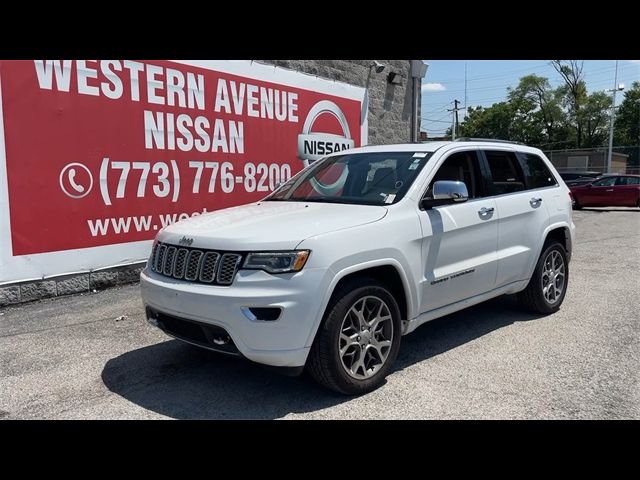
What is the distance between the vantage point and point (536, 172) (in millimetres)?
6000

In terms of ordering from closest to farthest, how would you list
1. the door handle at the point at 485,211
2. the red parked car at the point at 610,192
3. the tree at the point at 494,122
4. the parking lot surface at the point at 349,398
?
the parking lot surface at the point at 349,398, the door handle at the point at 485,211, the red parked car at the point at 610,192, the tree at the point at 494,122

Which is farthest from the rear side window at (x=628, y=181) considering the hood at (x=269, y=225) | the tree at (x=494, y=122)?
the tree at (x=494, y=122)

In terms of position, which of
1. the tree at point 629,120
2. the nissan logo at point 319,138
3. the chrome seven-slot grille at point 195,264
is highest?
the tree at point 629,120

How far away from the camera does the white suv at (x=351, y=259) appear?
3482 mm

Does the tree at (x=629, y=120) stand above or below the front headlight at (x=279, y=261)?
above

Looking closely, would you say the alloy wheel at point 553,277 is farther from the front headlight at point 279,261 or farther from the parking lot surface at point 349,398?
the front headlight at point 279,261

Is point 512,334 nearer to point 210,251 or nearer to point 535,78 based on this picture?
point 210,251

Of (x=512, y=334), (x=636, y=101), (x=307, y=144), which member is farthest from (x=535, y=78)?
(x=512, y=334)

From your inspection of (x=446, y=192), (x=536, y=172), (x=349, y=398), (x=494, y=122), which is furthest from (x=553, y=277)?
(x=494, y=122)

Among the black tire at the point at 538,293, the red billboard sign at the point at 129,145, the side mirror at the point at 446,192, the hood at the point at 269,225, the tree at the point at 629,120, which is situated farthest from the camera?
the tree at the point at 629,120

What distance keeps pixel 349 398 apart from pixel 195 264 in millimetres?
1424

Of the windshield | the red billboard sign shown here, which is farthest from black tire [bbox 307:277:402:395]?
the red billboard sign

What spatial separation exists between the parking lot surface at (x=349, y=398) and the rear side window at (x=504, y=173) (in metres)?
1.39

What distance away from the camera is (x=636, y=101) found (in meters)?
59.0
